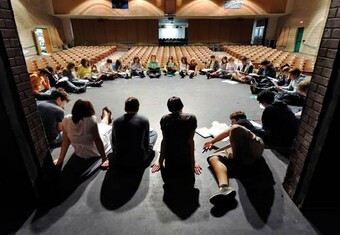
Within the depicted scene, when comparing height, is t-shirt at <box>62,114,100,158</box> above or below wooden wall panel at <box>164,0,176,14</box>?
below

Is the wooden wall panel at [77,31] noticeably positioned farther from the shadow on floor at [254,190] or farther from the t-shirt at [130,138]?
the shadow on floor at [254,190]

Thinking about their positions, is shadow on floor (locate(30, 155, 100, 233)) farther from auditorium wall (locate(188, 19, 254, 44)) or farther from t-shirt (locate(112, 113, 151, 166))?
auditorium wall (locate(188, 19, 254, 44))

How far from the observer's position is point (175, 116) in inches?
89.0

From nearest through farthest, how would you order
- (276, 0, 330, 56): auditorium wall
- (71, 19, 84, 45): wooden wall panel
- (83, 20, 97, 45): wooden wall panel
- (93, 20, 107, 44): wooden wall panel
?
1. (276, 0, 330, 56): auditorium wall
2. (71, 19, 84, 45): wooden wall panel
3. (83, 20, 97, 45): wooden wall panel
4. (93, 20, 107, 44): wooden wall panel

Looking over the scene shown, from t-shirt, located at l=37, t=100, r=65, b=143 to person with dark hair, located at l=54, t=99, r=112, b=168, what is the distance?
53 cm

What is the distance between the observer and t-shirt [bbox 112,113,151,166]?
2.38 metres

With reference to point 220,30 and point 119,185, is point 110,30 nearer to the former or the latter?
point 220,30

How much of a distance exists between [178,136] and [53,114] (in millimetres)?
1916

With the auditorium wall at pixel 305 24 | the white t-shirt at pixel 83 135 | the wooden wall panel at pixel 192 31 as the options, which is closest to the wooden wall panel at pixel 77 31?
the wooden wall panel at pixel 192 31

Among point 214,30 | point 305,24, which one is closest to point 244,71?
point 305,24

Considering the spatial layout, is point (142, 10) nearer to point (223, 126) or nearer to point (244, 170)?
point (223, 126)

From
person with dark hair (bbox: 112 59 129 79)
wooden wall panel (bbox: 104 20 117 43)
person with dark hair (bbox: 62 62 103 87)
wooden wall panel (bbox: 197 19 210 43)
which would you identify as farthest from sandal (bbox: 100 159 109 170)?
wooden wall panel (bbox: 197 19 210 43)

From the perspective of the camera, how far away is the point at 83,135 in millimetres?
2561

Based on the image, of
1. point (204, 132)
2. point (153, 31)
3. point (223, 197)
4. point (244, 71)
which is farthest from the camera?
point (153, 31)
